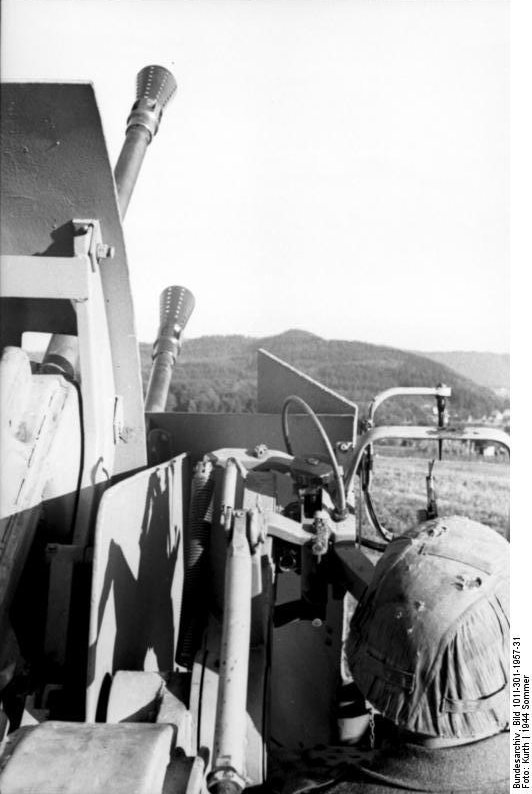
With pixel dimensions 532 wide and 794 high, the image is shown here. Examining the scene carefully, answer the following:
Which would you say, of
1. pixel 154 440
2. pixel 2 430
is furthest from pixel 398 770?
pixel 154 440

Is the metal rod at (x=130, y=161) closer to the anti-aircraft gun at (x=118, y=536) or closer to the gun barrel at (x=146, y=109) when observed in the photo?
the gun barrel at (x=146, y=109)

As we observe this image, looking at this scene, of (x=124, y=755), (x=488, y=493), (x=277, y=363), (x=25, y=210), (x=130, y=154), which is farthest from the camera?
(x=488, y=493)

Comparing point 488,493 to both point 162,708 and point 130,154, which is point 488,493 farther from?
point 162,708

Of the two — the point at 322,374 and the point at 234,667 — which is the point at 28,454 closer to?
the point at 234,667

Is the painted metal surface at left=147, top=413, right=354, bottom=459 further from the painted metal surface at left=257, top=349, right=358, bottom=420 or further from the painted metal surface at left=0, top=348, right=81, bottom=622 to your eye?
the painted metal surface at left=0, top=348, right=81, bottom=622

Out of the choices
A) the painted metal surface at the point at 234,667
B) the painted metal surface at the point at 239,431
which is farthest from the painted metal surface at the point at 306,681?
the painted metal surface at the point at 239,431

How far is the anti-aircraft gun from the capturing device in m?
2.48

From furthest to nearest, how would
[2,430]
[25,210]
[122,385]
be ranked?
1. [122,385]
2. [25,210]
3. [2,430]

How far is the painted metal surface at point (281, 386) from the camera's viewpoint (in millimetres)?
4949

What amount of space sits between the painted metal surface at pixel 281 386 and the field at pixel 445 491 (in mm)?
4566

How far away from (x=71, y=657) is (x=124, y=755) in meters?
1.23

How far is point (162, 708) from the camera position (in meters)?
2.41

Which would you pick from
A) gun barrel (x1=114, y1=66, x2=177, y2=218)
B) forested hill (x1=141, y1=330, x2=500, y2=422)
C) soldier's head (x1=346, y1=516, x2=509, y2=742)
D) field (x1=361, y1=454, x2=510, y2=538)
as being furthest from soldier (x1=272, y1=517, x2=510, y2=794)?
forested hill (x1=141, y1=330, x2=500, y2=422)

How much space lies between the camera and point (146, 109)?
5047 mm
